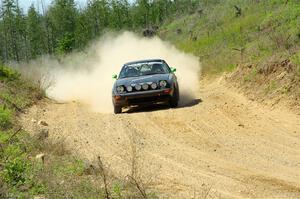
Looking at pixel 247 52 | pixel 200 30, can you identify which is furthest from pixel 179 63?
pixel 200 30

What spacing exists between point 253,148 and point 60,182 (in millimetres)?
3874

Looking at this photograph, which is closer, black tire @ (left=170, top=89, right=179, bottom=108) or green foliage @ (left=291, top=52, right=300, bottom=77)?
green foliage @ (left=291, top=52, right=300, bottom=77)

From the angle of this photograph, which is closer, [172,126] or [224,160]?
[224,160]

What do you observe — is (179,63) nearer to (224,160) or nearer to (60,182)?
(224,160)

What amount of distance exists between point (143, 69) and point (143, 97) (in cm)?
163

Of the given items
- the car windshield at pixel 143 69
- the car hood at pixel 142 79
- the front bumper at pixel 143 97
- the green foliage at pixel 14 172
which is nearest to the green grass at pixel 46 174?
the green foliage at pixel 14 172

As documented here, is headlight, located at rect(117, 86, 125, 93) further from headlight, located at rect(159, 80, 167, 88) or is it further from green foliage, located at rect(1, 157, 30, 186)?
green foliage, located at rect(1, 157, 30, 186)

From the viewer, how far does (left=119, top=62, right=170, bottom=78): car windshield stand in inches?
619

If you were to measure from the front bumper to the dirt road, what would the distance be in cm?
73

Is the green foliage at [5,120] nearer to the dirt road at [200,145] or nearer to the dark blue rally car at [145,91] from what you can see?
the dirt road at [200,145]

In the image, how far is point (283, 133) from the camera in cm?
1054

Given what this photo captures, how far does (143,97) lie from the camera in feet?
47.8


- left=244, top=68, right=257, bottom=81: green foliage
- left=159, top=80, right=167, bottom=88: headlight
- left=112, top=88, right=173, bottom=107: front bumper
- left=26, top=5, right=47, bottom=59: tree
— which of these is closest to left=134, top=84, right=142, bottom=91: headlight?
left=112, top=88, right=173, bottom=107: front bumper

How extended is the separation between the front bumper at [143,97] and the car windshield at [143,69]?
1181 mm
